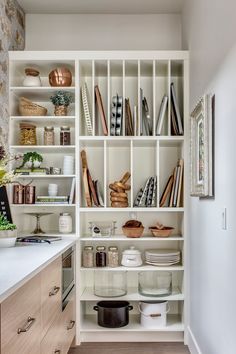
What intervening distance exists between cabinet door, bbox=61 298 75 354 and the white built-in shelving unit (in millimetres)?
189

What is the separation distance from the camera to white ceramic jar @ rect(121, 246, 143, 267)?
141 inches

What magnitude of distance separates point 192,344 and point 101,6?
2.80m

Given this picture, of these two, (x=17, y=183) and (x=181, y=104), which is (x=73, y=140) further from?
(x=181, y=104)

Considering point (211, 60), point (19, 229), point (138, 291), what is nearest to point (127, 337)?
point (138, 291)

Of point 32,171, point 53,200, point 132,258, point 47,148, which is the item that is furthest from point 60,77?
point 132,258

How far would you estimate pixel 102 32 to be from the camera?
3.97 metres

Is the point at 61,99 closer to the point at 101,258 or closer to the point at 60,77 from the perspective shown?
the point at 60,77

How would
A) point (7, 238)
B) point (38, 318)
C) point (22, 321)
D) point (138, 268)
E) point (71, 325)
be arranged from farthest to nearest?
point (138, 268) < point (71, 325) < point (7, 238) < point (38, 318) < point (22, 321)

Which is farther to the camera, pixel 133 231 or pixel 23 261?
pixel 133 231

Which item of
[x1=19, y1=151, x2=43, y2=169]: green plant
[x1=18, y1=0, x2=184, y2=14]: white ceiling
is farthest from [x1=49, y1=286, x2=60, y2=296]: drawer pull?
[x1=18, y1=0, x2=184, y2=14]: white ceiling

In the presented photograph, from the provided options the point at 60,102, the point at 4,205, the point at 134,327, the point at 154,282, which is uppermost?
the point at 60,102

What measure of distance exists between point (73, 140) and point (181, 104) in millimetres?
975

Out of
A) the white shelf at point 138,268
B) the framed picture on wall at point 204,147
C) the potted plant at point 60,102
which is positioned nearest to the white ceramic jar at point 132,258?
the white shelf at point 138,268

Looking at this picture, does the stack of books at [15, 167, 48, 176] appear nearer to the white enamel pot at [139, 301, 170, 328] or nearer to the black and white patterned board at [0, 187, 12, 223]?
the black and white patterned board at [0, 187, 12, 223]
